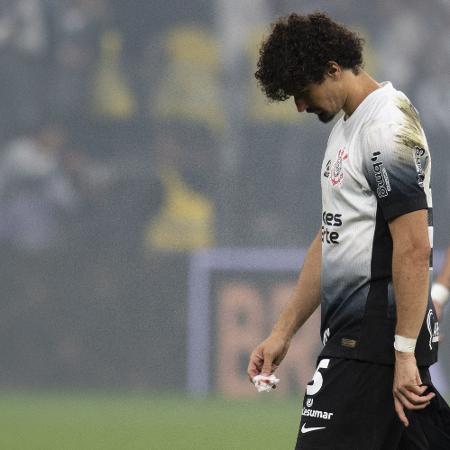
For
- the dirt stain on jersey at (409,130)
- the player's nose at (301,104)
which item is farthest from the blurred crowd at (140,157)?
the dirt stain on jersey at (409,130)

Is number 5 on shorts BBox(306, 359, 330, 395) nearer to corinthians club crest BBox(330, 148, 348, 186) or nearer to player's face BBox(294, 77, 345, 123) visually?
corinthians club crest BBox(330, 148, 348, 186)

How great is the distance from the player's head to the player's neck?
0.02 m

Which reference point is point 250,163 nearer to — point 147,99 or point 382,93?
point 147,99

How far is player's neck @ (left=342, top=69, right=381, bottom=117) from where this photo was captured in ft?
12.3

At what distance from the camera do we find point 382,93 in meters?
3.71

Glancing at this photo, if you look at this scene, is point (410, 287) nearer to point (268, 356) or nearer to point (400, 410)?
point (400, 410)

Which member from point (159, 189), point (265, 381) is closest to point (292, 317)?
point (265, 381)

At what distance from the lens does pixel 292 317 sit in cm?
411

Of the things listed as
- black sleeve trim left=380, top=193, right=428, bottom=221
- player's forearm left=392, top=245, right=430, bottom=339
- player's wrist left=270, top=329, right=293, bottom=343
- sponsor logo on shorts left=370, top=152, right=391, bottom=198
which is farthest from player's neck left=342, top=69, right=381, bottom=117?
player's wrist left=270, top=329, right=293, bottom=343

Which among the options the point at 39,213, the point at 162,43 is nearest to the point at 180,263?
the point at 39,213

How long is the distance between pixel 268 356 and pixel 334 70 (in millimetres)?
942

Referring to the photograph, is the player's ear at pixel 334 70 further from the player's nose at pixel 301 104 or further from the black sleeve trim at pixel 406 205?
the black sleeve trim at pixel 406 205

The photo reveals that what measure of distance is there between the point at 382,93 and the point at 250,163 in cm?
691

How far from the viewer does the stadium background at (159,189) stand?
33.8ft
